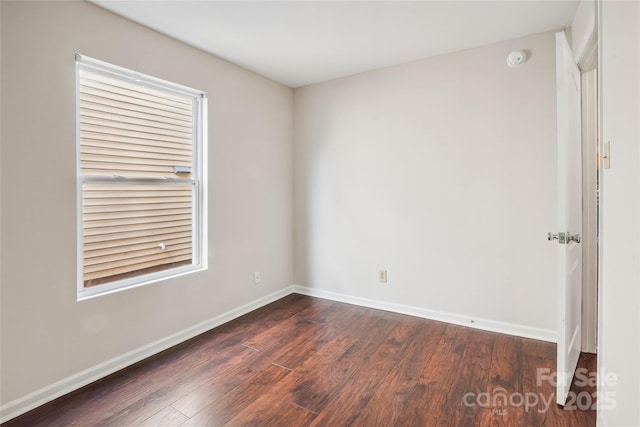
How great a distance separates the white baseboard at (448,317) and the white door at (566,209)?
61 cm

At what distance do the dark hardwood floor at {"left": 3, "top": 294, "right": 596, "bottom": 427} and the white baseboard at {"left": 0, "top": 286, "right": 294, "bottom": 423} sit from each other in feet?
0.16

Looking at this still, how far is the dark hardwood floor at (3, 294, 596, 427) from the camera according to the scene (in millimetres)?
1714

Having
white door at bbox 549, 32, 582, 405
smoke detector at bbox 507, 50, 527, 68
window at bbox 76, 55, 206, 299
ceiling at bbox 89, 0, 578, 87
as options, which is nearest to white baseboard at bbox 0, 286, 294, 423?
window at bbox 76, 55, 206, 299

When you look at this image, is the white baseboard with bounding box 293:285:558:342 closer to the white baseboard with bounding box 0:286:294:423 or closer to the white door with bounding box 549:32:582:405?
the white door with bounding box 549:32:582:405

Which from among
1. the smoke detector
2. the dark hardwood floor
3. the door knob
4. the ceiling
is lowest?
the dark hardwood floor

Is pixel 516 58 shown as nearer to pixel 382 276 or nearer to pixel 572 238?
pixel 572 238

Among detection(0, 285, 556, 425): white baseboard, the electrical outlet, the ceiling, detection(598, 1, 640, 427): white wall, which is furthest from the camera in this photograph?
the electrical outlet

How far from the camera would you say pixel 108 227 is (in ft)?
7.32

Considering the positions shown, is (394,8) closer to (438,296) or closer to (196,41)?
(196,41)

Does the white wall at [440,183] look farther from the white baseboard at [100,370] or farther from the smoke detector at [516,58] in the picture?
the white baseboard at [100,370]

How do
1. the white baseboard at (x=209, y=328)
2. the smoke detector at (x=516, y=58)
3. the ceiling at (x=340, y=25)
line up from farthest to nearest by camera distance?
1. the smoke detector at (x=516, y=58)
2. the ceiling at (x=340, y=25)
3. the white baseboard at (x=209, y=328)

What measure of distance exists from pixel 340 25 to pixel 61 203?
2.19 metres

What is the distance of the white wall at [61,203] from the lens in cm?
174

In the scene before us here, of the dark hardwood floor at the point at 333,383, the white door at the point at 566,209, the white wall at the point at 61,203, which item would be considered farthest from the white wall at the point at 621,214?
the white wall at the point at 61,203
